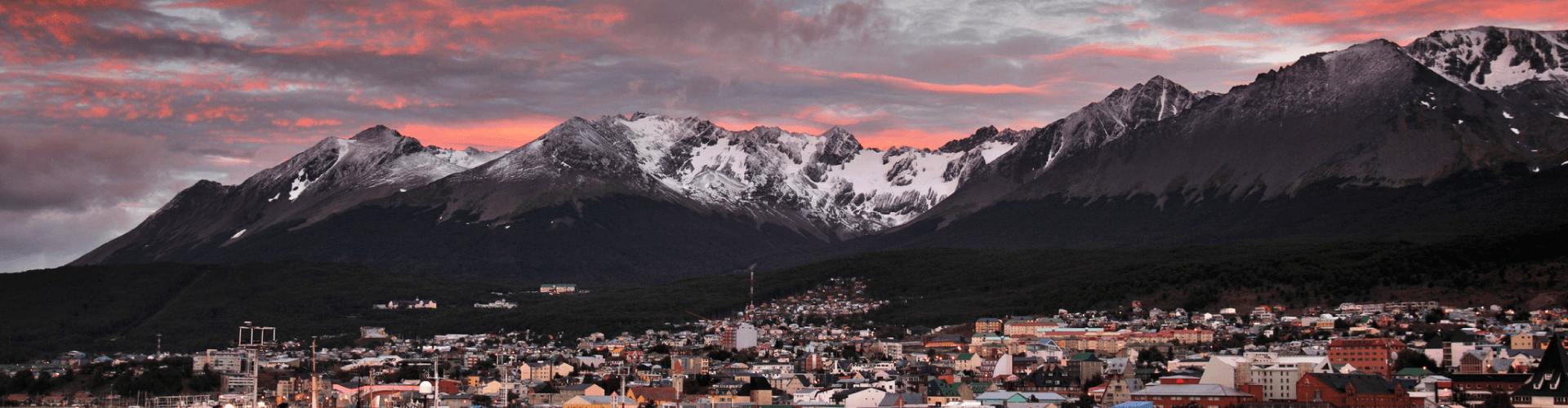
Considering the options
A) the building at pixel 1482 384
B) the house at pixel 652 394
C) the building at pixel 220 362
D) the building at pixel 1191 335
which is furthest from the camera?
the building at pixel 220 362

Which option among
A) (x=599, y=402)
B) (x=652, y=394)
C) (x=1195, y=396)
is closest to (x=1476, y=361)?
(x=1195, y=396)

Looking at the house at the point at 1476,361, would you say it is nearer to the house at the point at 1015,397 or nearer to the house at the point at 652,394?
the house at the point at 1015,397

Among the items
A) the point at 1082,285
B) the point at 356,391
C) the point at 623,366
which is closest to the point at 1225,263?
the point at 1082,285

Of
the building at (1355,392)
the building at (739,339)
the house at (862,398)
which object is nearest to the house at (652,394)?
the house at (862,398)

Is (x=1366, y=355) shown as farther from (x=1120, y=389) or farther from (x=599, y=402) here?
(x=599, y=402)

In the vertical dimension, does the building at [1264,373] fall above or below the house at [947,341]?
below

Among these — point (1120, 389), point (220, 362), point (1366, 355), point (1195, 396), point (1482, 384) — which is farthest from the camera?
point (220, 362)
